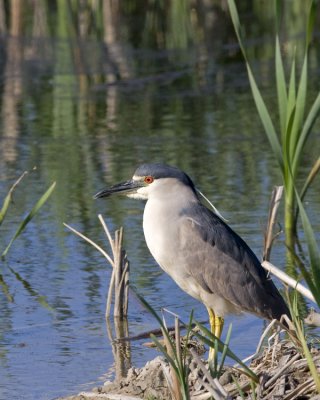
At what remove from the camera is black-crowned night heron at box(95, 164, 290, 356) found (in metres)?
6.21

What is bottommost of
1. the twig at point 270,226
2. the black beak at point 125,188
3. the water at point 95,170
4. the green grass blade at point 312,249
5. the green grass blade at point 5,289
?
the green grass blade at point 5,289

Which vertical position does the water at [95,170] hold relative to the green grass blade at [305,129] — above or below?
below

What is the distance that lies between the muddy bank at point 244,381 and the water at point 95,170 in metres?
0.49

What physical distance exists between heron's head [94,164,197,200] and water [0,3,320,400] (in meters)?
0.83

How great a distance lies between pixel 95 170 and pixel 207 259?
4318mm

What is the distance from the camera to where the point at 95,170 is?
1045 centimetres

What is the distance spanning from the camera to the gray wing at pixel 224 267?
6199 millimetres

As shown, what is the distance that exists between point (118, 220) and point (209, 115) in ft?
12.8

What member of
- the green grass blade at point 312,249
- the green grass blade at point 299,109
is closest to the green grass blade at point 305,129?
the green grass blade at point 299,109

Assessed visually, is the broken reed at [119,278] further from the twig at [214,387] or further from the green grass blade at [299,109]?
the twig at [214,387]

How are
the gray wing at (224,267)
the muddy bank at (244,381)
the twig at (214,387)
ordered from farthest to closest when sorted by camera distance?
the gray wing at (224,267)
the muddy bank at (244,381)
the twig at (214,387)

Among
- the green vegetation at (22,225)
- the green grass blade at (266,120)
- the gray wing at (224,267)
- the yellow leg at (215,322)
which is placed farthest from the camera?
the green grass blade at (266,120)

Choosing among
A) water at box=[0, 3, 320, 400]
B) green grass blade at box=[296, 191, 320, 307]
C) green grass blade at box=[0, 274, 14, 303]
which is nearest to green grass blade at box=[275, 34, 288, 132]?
water at box=[0, 3, 320, 400]

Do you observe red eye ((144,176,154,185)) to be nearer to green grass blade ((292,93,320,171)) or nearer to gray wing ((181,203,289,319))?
gray wing ((181,203,289,319))
